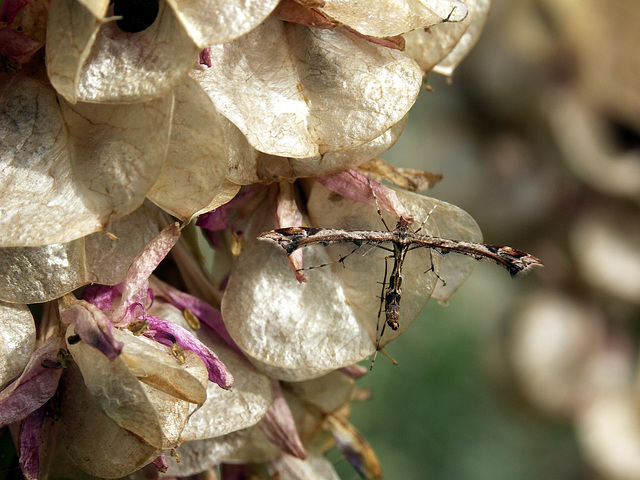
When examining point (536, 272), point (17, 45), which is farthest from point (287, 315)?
point (536, 272)

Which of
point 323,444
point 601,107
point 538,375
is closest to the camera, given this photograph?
point 323,444

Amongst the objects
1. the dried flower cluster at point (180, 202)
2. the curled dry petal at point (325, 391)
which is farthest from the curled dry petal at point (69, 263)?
the curled dry petal at point (325, 391)

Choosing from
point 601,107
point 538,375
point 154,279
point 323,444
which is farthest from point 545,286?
point 154,279

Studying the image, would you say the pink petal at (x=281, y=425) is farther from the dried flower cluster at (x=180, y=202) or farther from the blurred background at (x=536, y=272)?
the blurred background at (x=536, y=272)

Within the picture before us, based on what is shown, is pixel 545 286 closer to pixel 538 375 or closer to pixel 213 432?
pixel 538 375

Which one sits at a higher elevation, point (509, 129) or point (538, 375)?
point (509, 129)

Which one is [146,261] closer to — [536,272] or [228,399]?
[228,399]
